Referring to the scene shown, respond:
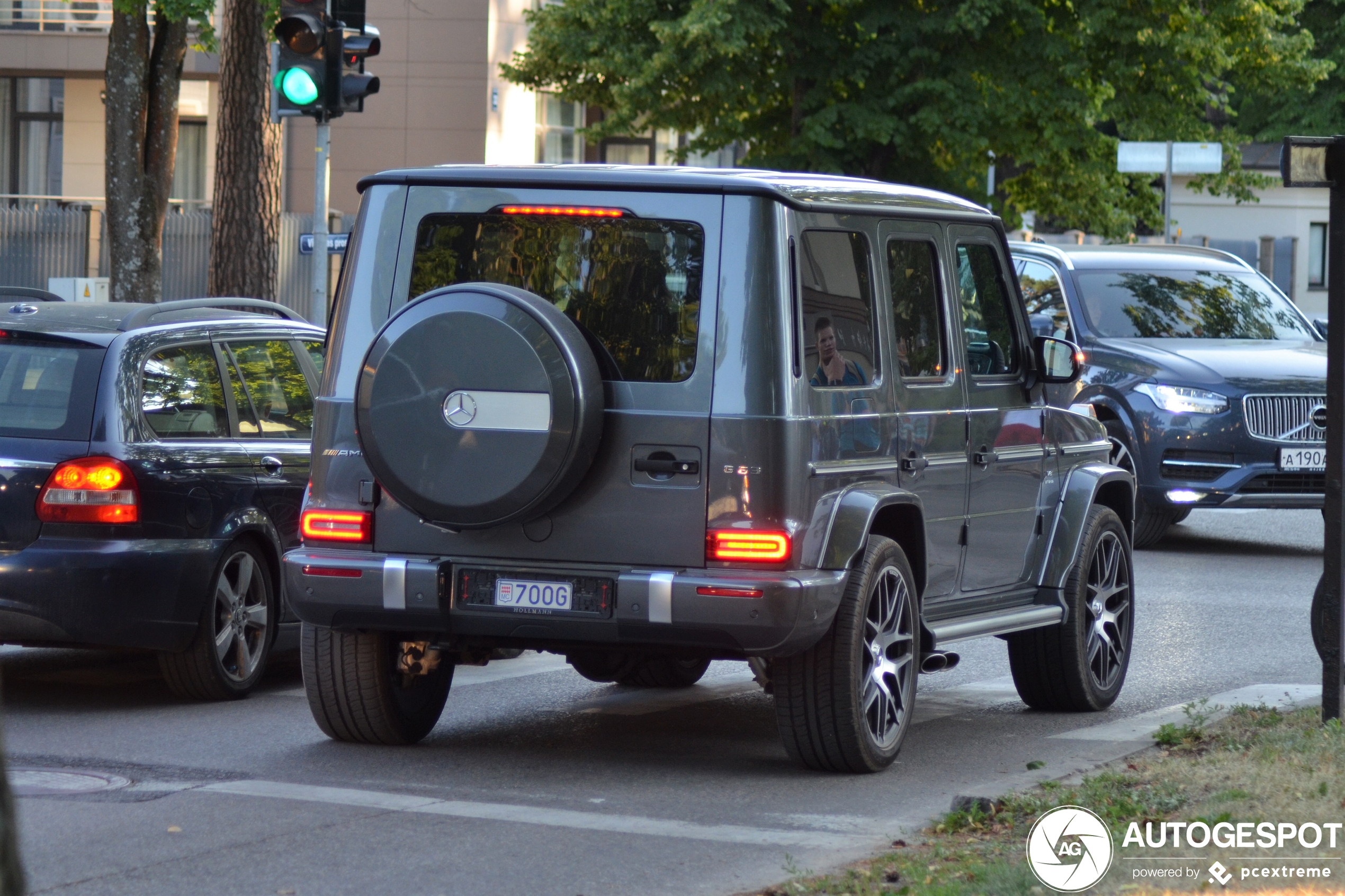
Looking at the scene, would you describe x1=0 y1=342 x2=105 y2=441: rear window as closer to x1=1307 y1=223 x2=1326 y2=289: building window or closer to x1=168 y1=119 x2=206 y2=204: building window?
x1=168 y1=119 x2=206 y2=204: building window

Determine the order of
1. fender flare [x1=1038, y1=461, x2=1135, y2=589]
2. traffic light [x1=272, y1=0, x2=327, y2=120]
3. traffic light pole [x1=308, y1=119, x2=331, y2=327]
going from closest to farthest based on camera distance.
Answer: fender flare [x1=1038, y1=461, x2=1135, y2=589] → traffic light [x1=272, y1=0, x2=327, y2=120] → traffic light pole [x1=308, y1=119, x2=331, y2=327]

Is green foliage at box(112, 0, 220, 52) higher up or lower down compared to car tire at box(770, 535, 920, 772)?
higher up

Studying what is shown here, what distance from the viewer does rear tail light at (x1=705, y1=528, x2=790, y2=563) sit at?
6523 millimetres

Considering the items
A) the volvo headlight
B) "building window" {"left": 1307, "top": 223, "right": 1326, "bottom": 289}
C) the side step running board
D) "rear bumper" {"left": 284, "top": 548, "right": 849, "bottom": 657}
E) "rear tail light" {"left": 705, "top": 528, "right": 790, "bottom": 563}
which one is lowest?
the side step running board

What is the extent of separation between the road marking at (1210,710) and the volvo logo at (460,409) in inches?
114

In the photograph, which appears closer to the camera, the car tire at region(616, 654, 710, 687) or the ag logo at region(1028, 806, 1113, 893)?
the ag logo at region(1028, 806, 1113, 893)

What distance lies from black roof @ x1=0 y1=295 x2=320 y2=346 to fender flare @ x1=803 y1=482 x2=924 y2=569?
322cm

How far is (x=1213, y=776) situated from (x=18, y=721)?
15.0 ft

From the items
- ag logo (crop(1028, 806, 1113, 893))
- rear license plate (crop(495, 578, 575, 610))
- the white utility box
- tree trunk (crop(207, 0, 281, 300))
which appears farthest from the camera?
the white utility box

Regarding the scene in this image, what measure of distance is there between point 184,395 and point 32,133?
112 feet

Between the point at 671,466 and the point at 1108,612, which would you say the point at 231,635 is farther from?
the point at 1108,612

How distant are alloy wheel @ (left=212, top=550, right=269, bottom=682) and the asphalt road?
0.17 meters

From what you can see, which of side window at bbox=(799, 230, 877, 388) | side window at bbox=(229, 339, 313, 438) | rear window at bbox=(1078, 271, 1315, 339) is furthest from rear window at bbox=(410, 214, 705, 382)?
rear window at bbox=(1078, 271, 1315, 339)

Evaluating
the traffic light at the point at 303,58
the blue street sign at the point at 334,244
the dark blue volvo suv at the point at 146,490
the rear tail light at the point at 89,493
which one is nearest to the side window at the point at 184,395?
the dark blue volvo suv at the point at 146,490
